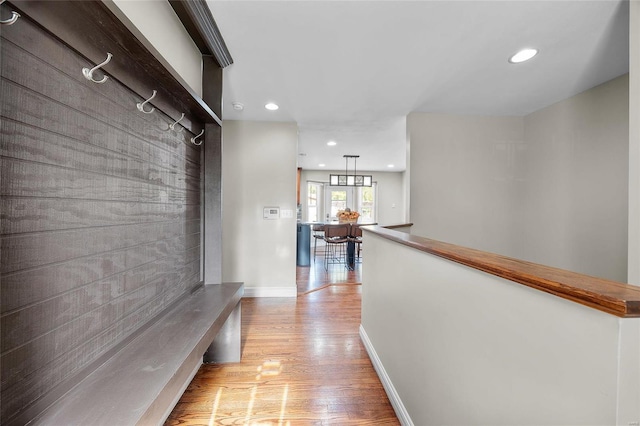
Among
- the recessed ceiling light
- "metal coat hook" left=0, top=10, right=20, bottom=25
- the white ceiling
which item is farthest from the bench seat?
the recessed ceiling light

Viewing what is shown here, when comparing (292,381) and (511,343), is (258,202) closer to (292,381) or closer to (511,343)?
(292,381)

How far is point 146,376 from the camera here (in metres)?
0.91

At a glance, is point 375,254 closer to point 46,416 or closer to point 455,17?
point 455,17

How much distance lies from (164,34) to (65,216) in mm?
1075

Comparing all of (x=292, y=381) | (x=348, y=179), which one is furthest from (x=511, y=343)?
(x=348, y=179)

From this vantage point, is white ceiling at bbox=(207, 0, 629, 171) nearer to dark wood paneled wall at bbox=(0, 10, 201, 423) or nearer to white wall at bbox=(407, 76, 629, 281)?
white wall at bbox=(407, 76, 629, 281)

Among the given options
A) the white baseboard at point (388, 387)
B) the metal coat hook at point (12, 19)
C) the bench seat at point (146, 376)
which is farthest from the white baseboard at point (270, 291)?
the metal coat hook at point (12, 19)

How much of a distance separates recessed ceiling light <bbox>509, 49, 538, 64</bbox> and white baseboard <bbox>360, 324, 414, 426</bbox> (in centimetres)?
244

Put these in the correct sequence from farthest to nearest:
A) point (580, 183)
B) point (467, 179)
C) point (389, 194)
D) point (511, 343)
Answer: point (389, 194) → point (467, 179) → point (580, 183) → point (511, 343)

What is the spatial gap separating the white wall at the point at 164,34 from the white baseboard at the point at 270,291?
243 cm

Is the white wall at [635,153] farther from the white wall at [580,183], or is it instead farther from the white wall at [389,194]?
the white wall at [389,194]

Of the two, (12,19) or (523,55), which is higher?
(523,55)

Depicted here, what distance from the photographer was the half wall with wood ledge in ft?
1.56

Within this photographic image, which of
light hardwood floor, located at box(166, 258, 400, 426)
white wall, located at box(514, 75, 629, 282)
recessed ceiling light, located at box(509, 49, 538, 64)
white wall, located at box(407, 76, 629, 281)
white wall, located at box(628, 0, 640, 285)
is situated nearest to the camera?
white wall, located at box(628, 0, 640, 285)
